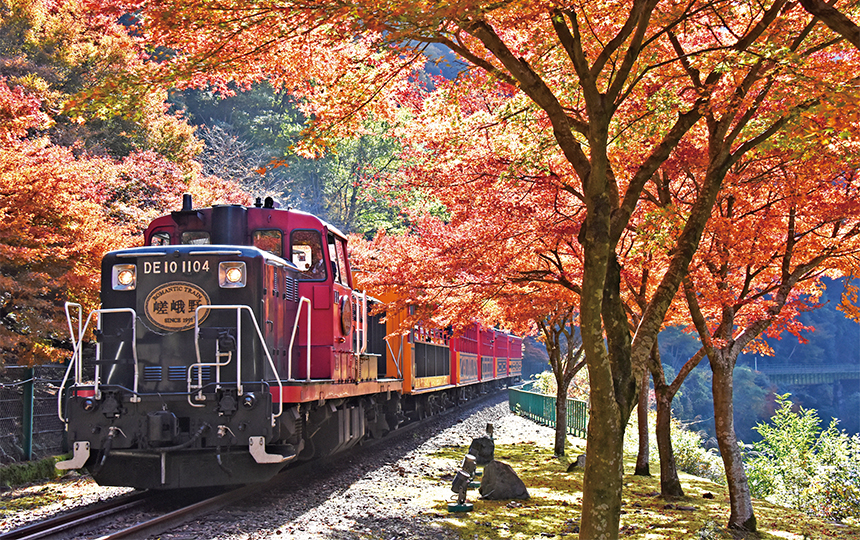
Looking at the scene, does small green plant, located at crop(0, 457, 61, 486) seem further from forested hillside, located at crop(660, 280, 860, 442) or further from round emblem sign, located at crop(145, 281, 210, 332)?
forested hillside, located at crop(660, 280, 860, 442)

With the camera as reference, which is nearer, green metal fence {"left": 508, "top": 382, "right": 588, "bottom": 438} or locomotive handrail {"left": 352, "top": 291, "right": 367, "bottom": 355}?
locomotive handrail {"left": 352, "top": 291, "right": 367, "bottom": 355}

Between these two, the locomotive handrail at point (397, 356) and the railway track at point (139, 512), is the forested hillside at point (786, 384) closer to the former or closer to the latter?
the locomotive handrail at point (397, 356)

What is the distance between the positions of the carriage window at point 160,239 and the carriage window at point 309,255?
5.40 ft

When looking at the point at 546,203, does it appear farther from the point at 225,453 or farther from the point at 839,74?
the point at 225,453

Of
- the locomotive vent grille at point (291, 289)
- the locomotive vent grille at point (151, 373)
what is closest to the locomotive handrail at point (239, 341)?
the locomotive vent grille at point (151, 373)

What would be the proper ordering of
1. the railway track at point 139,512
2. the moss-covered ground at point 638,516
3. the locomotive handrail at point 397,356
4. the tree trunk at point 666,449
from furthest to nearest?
the locomotive handrail at point 397,356
the tree trunk at point 666,449
the moss-covered ground at point 638,516
the railway track at point 139,512

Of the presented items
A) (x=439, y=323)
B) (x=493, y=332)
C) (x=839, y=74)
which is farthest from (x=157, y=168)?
(x=839, y=74)

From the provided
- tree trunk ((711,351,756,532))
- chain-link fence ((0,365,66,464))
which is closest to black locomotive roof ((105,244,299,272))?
chain-link fence ((0,365,66,464))

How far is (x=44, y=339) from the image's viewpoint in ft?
43.8

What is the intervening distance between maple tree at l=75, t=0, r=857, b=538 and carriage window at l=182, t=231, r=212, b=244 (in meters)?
2.03

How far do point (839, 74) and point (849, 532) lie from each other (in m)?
6.05

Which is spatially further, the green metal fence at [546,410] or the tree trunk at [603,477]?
the green metal fence at [546,410]

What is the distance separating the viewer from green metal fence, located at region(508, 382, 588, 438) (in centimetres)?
2173

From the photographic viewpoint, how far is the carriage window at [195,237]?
9500 millimetres
